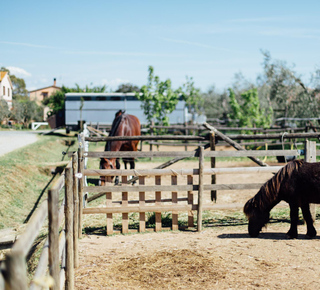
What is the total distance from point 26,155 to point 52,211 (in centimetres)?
1441

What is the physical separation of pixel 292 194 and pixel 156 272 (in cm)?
269

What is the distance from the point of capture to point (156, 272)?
4770 millimetres

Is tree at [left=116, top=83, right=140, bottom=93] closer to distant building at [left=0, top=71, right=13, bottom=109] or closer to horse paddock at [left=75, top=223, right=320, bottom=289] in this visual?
distant building at [left=0, top=71, right=13, bottom=109]

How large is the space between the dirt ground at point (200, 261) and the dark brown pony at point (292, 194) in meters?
0.25

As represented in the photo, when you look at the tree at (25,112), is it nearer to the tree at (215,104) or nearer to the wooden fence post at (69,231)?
the tree at (215,104)

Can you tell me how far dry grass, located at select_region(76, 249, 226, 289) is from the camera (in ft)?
14.5

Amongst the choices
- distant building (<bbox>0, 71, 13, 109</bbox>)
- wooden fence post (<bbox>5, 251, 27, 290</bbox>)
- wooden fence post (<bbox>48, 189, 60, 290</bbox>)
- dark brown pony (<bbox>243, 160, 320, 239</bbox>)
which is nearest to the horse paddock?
dark brown pony (<bbox>243, 160, 320, 239</bbox>)

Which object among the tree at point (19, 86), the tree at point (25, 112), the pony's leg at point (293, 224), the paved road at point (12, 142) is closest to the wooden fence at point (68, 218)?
the pony's leg at point (293, 224)

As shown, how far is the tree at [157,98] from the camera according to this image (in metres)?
28.2

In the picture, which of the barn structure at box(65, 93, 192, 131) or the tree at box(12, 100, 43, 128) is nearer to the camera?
the barn structure at box(65, 93, 192, 131)

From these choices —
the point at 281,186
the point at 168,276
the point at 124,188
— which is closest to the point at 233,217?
the point at 281,186

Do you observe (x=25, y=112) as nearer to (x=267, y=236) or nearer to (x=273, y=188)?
(x=267, y=236)

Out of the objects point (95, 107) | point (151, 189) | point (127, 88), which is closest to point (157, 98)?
point (95, 107)

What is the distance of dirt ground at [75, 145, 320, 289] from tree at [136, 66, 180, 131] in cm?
2178
